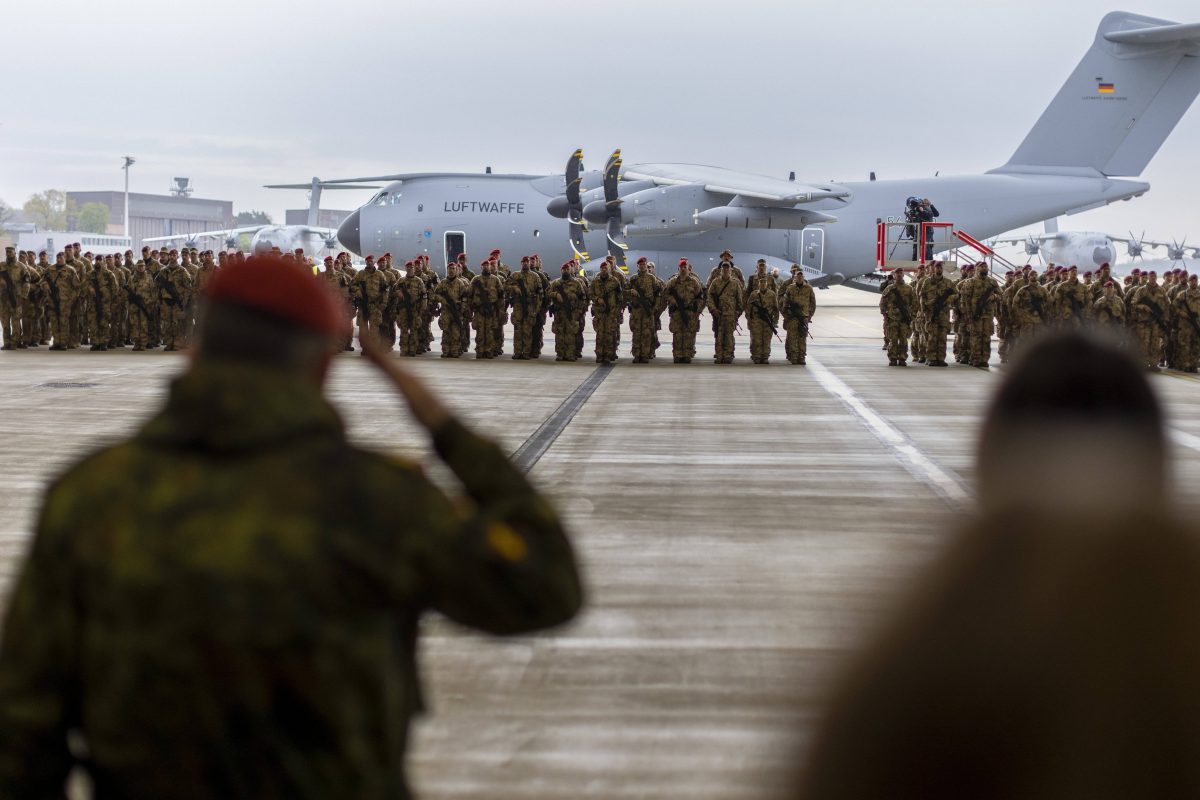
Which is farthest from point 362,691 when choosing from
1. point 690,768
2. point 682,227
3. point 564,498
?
point 682,227

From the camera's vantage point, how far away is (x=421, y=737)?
14.7ft

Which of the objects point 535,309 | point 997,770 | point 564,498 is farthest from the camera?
point 535,309

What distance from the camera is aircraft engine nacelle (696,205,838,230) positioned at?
2733cm

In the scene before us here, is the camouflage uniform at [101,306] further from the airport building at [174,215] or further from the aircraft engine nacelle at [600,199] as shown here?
the airport building at [174,215]

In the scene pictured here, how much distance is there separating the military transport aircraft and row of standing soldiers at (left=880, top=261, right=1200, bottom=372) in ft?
25.7

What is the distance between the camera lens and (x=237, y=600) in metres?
1.88

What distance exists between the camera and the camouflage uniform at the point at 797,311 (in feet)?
64.3

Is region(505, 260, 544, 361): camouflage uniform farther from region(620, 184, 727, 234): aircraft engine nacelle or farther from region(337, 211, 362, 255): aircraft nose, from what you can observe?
region(337, 211, 362, 255): aircraft nose

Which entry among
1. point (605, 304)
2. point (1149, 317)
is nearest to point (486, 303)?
point (605, 304)

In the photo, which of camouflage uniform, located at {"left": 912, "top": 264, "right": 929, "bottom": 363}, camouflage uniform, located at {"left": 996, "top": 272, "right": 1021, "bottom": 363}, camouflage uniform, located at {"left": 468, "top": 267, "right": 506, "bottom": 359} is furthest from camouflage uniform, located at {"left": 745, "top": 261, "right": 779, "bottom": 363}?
camouflage uniform, located at {"left": 468, "top": 267, "right": 506, "bottom": 359}

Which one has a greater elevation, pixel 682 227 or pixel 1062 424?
pixel 682 227

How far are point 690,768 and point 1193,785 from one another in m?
2.97

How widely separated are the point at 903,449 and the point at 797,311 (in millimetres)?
8734

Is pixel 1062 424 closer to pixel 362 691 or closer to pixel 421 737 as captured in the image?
pixel 362 691
